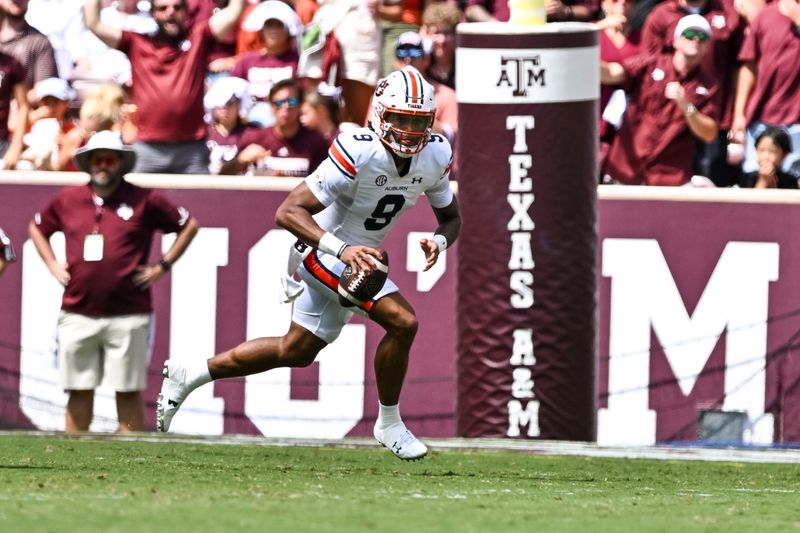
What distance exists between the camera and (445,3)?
1262 centimetres

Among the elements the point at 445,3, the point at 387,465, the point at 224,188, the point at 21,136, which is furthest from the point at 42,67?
the point at 387,465

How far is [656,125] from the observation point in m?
11.7

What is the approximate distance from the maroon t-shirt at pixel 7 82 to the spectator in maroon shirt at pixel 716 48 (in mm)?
4586

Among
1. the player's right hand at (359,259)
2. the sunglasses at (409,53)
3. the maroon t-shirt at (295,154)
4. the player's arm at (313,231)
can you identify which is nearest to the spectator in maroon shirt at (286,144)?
the maroon t-shirt at (295,154)

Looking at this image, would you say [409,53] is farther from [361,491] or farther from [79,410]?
[361,491]

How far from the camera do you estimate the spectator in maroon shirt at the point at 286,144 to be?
1190 cm

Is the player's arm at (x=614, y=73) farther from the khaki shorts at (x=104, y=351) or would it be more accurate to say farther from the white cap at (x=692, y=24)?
the khaki shorts at (x=104, y=351)

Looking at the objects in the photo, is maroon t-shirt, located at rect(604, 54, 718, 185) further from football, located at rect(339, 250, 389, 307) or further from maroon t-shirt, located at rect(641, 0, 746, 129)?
football, located at rect(339, 250, 389, 307)

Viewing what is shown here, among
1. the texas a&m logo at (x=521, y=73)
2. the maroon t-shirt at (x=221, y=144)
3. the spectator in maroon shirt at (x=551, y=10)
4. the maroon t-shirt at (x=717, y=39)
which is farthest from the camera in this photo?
the maroon t-shirt at (x=221, y=144)

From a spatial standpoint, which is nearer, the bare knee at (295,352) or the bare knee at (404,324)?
the bare knee at (404,324)

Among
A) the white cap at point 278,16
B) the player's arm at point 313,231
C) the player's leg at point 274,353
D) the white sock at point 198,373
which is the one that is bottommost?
the white sock at point 198,373

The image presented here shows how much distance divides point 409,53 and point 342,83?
83 centimetres

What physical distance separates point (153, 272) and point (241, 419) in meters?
1.32

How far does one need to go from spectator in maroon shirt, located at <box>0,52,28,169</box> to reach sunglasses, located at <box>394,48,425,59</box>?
287 cm
